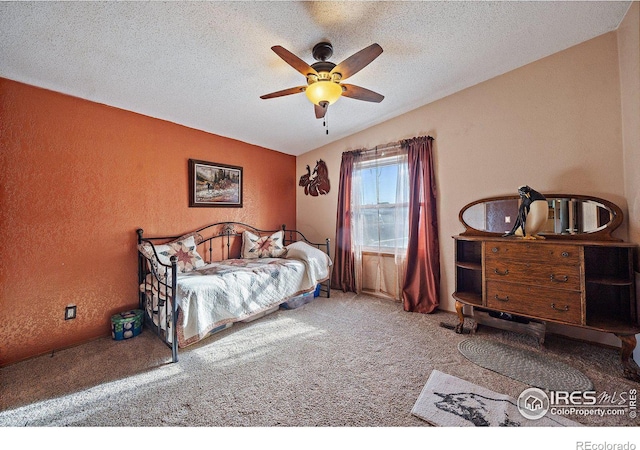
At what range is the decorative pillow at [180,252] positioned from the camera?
257 centimetres

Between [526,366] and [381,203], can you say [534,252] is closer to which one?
[526,366]

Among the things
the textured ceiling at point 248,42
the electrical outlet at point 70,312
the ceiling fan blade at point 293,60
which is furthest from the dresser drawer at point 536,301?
the electrical outlet at point 70,312

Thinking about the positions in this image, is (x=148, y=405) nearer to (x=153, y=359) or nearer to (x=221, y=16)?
(x=153, y=359)

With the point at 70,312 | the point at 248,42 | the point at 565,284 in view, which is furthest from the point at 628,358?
the point at 70,312

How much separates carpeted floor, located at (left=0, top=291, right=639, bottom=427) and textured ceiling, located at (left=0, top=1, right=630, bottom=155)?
2.29 metres

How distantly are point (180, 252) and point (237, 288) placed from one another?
2.94ft

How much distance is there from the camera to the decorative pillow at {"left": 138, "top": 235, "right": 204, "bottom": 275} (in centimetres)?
257

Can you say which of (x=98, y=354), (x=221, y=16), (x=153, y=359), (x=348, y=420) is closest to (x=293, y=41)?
(x=221, y=16)

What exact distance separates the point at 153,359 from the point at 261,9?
266cm

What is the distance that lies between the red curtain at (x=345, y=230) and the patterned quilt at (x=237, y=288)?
0.39 metres

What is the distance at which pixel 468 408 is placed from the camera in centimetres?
148

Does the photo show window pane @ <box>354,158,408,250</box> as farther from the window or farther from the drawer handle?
the drawer handle

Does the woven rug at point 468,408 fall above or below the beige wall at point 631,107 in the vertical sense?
below

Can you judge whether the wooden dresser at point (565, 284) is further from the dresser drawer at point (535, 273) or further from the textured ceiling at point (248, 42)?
the textured ceiling at point (248, 42)
